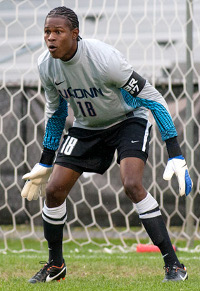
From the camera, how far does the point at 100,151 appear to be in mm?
4195

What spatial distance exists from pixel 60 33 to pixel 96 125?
0.75 m

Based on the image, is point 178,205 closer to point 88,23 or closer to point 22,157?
point 22,157

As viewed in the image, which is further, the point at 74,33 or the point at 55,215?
the point at 55,215

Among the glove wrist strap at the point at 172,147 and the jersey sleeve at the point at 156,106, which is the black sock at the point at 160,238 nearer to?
the glove wrist strap at the point at 172,147

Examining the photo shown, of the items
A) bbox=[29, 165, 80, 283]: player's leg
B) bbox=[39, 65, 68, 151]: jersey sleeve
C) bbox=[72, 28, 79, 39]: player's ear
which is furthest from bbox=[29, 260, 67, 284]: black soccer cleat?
bbox=[72, 28, 79, 39]: player's ear

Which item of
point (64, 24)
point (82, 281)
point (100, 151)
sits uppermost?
point (64, 24)

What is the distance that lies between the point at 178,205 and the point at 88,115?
3000 mm

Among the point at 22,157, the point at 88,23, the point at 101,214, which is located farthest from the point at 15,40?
the point at 101,214

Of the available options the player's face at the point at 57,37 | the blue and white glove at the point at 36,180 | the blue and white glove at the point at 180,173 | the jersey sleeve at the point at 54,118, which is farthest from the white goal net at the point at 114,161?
the player's face at the point at 57,37

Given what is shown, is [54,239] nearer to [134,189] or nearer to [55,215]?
[55,215]

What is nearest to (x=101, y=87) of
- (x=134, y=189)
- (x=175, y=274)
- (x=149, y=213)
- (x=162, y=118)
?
(x=162, y=118)

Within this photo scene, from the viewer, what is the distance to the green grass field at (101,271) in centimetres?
363

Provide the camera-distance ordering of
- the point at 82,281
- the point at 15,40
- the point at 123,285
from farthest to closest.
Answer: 1. the point at 15,40
2. the point at 82,281
3. the point at 123,285

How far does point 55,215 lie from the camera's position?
162 inches
